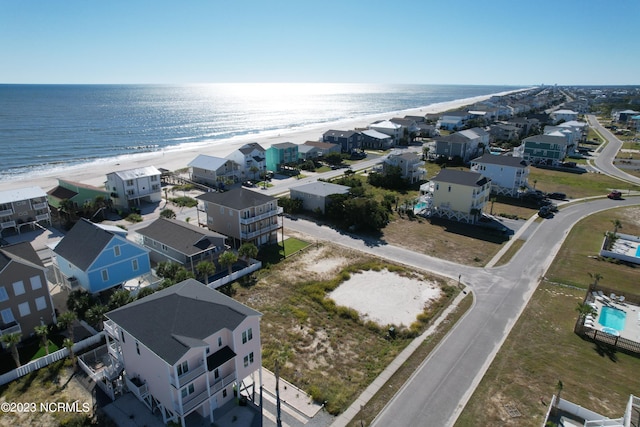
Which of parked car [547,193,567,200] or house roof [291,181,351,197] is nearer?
Result: house roof [291,181,351,197]

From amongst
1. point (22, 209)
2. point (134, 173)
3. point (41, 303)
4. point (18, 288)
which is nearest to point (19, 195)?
point (22, 209)

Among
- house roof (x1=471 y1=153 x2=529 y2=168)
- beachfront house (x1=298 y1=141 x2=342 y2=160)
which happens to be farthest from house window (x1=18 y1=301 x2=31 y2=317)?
house roof (x1=471 y1=153 x2=529 y2=168)

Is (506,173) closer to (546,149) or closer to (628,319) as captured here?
(546,149)

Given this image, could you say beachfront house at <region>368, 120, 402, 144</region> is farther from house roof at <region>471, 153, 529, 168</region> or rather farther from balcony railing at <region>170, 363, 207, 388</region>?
balcony railing at <region>170, 363, 207, 388</region>

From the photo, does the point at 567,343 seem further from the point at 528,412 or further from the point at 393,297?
the point at 393,297

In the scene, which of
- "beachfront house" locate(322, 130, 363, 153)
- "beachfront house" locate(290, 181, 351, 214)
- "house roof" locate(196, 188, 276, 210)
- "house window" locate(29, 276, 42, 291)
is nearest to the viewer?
"house window" locate(29, 276, 42, 291)

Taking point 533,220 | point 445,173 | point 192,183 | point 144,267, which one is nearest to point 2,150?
point 192,183

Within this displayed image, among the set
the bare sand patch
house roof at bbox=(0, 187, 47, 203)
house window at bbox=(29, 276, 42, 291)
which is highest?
house roof at bbox=(0, 187, 47, 203)
